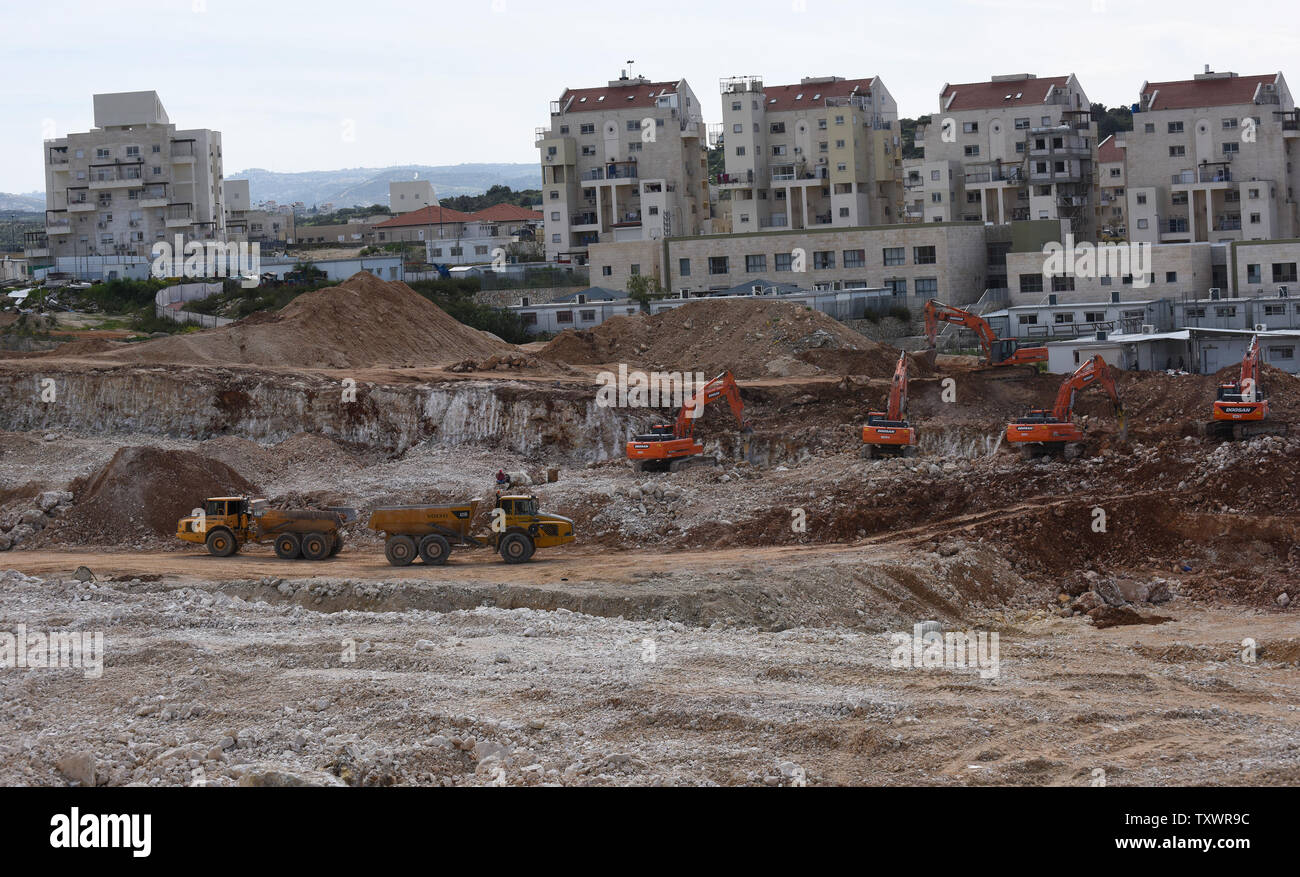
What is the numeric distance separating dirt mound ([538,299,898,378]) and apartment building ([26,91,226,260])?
48.6 m

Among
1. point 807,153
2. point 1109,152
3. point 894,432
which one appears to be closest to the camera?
point 894,432

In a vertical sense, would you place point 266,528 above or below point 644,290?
below

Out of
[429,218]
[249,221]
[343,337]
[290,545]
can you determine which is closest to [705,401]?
[290,545]

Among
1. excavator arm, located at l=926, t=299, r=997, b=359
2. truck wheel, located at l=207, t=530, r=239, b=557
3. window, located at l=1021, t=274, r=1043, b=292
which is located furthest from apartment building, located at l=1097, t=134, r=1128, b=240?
truck wheel, located at l=207, t=530, r=239, b=557

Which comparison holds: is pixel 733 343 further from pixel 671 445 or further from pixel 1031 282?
pixel 1031 282

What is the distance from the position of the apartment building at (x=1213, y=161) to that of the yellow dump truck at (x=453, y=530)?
59177 millimetres

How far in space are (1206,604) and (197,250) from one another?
79046 millimetres

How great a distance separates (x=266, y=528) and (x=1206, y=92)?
6568 centimetres

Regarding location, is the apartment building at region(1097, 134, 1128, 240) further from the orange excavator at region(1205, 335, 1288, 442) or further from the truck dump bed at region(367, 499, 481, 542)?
the truck dump bed at region(367, 499, 481, 542)

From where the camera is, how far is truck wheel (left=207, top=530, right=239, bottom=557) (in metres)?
31.9

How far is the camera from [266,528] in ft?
104

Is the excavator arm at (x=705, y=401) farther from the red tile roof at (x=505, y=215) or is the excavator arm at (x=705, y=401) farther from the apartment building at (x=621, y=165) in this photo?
the red tile roof at (x=505, y=215)

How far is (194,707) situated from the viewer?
62.2ft

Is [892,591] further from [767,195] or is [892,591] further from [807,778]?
[767,195]
